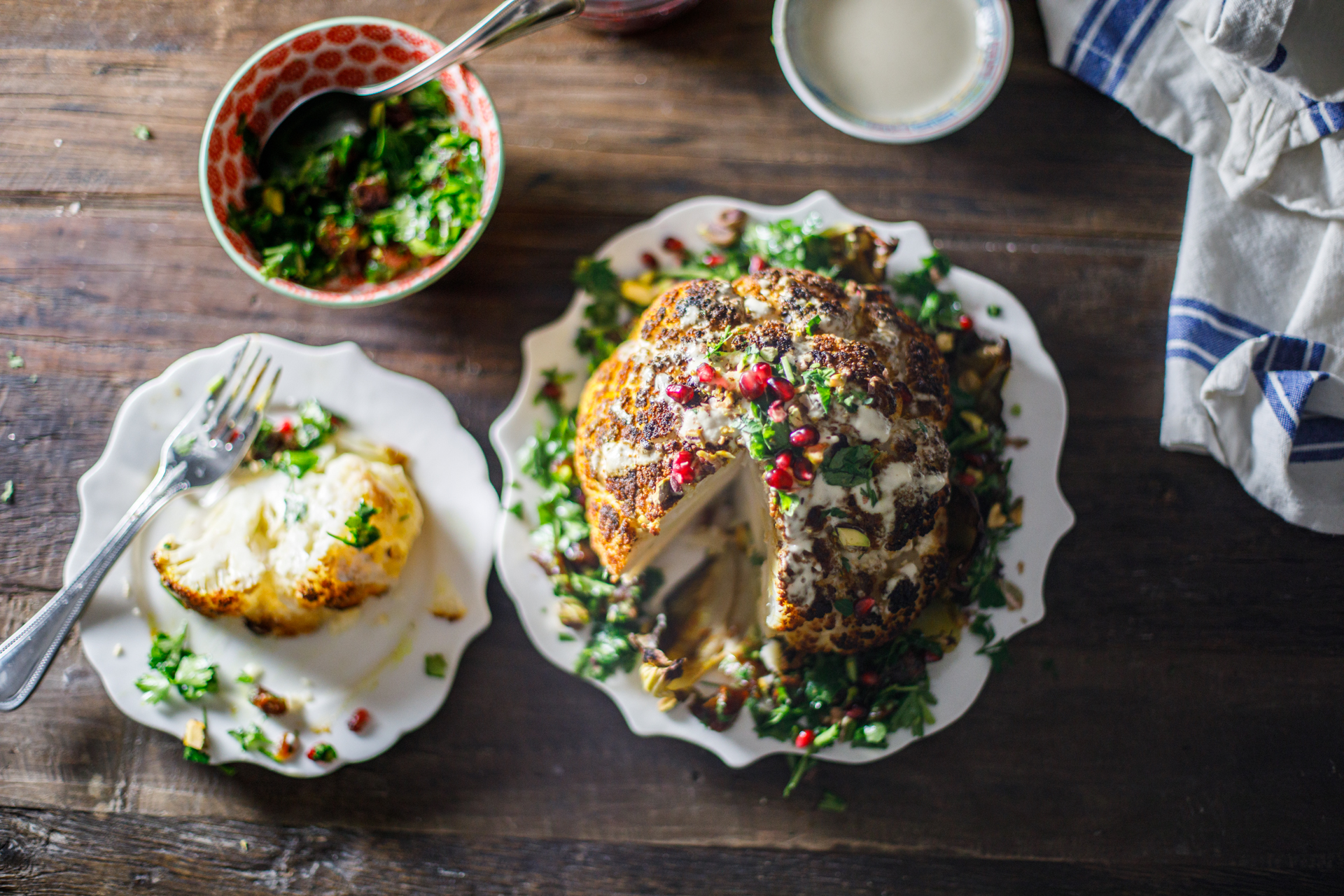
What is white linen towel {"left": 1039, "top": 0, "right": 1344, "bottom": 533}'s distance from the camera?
7.47ft

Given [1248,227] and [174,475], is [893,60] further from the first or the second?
[174,475]

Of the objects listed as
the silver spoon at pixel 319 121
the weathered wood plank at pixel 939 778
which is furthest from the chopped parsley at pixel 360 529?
the silver spoon at pixel 319 121

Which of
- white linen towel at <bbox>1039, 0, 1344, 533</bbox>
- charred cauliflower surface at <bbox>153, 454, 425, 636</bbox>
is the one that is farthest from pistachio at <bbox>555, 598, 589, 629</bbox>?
white linen towel at <bbox>1039, 0, 1344, 533</bbox>

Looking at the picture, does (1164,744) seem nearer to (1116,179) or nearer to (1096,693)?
(1096,693)

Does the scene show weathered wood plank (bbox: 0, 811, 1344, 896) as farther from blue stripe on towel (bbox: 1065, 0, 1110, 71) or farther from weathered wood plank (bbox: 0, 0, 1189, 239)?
blue stripe on towel (bbox: 1065, 0, 1110, 71)

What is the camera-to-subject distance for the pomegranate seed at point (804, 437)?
1.80 meters

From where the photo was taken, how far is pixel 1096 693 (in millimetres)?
2416

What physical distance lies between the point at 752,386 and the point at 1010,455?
922 millimetres

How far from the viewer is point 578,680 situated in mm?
2383

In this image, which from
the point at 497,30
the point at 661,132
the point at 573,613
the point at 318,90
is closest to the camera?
the point at 497,30

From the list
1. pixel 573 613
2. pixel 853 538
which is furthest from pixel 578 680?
pixel 853 538

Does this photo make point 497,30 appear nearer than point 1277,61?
Yes

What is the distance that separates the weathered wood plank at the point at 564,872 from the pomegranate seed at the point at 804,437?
1343 millimetres

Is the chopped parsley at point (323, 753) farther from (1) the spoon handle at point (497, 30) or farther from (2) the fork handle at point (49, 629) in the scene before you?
(1) the spoon handle at point (497, 30)
